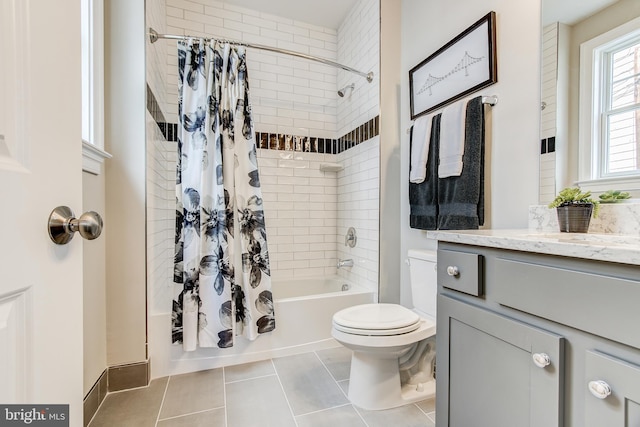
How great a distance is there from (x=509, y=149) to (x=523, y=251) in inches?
34.4

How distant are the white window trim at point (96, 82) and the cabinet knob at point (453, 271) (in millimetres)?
1590

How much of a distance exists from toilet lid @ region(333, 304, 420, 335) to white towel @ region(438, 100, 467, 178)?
81 centimetres

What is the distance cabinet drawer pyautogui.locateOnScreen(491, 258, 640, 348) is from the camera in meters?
0.57

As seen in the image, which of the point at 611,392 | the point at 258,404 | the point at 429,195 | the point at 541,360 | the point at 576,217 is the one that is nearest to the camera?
the point at 611,392

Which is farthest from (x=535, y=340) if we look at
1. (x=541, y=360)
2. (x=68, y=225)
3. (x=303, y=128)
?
(x=303, y=128)

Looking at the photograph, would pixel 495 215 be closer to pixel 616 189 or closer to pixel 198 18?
pixel 616 189

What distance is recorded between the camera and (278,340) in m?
2.00

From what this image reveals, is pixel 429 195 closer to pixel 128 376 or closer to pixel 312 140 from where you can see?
pixel 312 140

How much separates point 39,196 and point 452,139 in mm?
1688

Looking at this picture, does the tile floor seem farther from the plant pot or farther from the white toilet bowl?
the plant pot

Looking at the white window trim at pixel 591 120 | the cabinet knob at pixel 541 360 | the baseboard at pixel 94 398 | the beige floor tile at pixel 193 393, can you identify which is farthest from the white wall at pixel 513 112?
the baseboard at pixel 94 398

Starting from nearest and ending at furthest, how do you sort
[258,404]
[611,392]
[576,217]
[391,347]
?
[611,392], [576,217], [391,347], [258,404]

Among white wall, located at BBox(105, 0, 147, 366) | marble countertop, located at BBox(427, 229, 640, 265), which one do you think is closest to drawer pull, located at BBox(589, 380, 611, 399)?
marble countertop, located at BBox(427, 229, 640, 265)

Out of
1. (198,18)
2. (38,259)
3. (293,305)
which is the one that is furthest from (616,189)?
(198,18)
